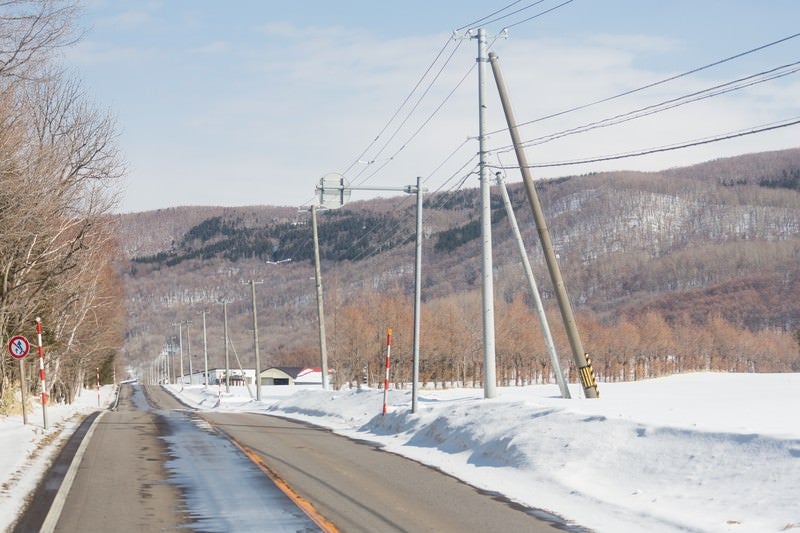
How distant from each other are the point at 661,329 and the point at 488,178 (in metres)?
163

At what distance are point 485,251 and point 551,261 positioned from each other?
198cm

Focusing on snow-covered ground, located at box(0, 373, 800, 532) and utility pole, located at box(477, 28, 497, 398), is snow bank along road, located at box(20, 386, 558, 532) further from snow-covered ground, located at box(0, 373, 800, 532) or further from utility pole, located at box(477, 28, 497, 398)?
utility pole, located at box(477, 28, 497, 398)

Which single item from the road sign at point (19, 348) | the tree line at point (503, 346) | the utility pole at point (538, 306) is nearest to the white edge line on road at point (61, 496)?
the road sign at point (19, 348)

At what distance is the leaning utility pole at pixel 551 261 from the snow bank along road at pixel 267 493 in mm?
7643

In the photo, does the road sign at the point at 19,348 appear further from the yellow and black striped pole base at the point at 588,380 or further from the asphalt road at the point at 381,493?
the yellow and black striped pole base at the point at 588,380

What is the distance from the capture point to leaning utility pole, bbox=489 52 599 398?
25812 mm

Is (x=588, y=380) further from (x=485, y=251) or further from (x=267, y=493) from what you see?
(x=267, y=493)

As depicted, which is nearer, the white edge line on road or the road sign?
the white edge line on road

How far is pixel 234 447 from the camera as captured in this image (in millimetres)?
20375

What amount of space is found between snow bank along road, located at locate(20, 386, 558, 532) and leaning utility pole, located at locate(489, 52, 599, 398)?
7.64 metres

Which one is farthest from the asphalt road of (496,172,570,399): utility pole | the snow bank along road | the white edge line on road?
(496,172,570,399): utility pole

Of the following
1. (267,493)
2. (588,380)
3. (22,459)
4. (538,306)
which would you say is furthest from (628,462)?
(538,306)

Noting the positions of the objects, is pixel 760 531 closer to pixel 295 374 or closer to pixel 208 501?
pixel 208 501

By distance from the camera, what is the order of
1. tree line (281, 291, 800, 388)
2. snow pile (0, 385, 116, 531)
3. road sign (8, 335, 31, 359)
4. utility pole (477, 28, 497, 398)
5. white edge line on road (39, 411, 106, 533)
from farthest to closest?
tree line (281, 291, 800, 388), utility pole (477, 28, 497, 398), road sign (8, 335, 31, 359), snow pile (0, 385, 116, 531), white edge line on road (39, 411, 106, 533)
